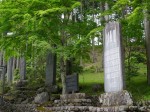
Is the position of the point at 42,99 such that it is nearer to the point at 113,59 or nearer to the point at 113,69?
the point at 113,69

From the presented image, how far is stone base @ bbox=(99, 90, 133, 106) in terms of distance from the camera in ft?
33.4

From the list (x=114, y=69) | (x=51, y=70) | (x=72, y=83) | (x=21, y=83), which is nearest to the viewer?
(x=114, y=69)

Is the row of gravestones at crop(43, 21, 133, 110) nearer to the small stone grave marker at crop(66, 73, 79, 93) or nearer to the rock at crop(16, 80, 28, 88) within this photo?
the small stone grave marker at crop(66, 73, 79, 93)

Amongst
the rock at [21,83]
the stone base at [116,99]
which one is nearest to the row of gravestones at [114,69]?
the stone base at [116,99]

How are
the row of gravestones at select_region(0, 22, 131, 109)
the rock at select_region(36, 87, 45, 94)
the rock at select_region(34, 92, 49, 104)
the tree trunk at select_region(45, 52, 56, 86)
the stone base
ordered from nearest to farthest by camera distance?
the stone base < the row of gravestones at select_region(0, 22, 131, 109) < the rock at select_region(34, 92, 49, 104) < the rock at select_region(36, 87, 45, 94) < the tree trunk at select_region(45, 52, 56, 86)

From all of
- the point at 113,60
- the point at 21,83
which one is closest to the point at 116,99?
the point at 113,60

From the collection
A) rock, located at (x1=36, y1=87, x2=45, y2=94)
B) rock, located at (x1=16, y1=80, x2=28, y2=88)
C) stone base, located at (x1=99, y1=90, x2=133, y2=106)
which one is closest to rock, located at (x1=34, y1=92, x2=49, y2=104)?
rock, located at (x1=36, y1=87, x2=45, y2=94)

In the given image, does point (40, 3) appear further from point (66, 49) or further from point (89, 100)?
point (89, 100)

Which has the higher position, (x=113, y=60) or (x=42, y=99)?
(x=113, y=60)

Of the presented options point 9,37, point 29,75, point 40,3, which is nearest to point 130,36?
point 40,3

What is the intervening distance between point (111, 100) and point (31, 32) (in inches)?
254

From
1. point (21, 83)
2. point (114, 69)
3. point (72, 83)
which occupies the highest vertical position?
point (114, 69)

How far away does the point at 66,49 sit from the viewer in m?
14.1

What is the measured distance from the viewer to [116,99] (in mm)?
10664
